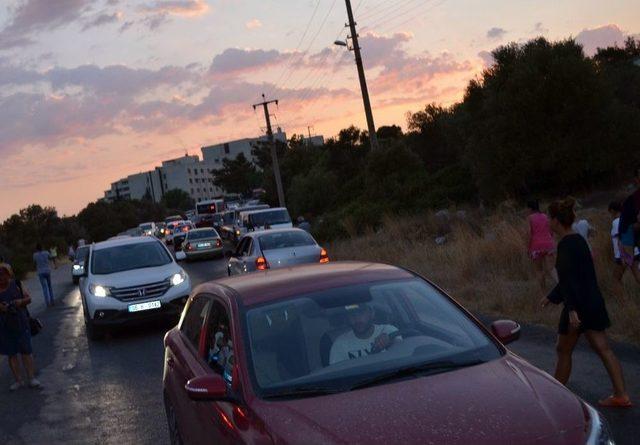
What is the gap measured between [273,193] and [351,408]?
7717 centimetres

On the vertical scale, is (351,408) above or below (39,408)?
above

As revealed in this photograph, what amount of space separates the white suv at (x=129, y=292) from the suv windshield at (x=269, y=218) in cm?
1674

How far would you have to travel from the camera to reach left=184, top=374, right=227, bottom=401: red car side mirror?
4.41 meters

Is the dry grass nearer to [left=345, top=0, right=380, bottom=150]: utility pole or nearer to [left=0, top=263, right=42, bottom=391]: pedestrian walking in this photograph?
[left=0, top=263, right=42, bottom=391]: pedestrian walking

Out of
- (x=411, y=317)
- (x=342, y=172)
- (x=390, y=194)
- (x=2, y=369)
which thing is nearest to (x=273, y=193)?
(x=342, y=172)

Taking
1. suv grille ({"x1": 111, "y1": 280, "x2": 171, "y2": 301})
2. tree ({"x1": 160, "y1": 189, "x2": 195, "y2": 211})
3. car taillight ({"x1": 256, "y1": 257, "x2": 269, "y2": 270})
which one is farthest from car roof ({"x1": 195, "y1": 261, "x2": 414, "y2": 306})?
tree ({"x1": 160, "y1": 189, "x2": 195, "y2": 211})

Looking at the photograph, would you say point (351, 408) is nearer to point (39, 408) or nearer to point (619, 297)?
point (39, 408)

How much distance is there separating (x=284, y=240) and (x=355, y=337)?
44.2ft

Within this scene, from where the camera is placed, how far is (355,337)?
192 inches

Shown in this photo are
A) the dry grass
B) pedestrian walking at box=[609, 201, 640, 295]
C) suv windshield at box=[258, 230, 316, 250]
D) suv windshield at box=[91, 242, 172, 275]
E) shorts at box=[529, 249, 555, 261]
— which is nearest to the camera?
pedestrian walking at box=[609, 201, 640, 295]

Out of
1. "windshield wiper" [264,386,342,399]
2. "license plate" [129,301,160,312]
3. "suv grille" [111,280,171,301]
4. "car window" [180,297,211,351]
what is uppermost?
"car window" [180,297,211,351]

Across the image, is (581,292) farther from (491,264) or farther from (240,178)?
(240,178)

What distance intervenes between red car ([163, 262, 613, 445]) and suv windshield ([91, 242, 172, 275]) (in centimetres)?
1035

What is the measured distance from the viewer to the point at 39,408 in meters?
10.0
